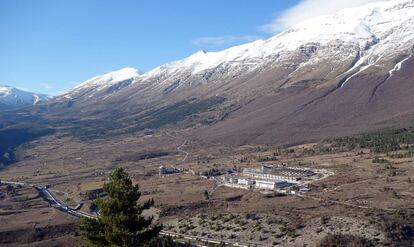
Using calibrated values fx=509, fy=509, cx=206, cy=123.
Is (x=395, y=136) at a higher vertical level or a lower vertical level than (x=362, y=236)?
higher

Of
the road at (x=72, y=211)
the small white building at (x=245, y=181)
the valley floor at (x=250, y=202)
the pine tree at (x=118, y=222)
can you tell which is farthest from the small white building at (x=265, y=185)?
the pine tree at (x=118, y=222)

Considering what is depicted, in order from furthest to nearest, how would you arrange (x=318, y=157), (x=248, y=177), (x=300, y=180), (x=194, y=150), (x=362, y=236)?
(x=194, y=150) → (x=318, y=157) → (x=248, y=177) → (x=300, y=180) → (x=362, y=236)

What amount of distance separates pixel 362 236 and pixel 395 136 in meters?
104

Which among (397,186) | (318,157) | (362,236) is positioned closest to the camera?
(362,236)

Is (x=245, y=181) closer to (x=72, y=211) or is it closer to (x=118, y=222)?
(x=72, y=211)

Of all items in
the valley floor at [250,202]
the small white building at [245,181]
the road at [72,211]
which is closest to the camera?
the road at [72,211]

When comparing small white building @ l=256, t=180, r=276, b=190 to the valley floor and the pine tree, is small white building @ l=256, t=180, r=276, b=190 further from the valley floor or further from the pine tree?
the pine tree

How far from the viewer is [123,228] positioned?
107 ft

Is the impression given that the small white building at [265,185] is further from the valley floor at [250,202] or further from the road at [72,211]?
the road at [72,211]

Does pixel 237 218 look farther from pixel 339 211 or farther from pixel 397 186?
pixel 397 186

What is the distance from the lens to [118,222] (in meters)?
32.5

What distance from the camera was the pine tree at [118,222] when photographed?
32625 millimetres

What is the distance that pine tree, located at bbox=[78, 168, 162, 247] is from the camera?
32625 millimetres

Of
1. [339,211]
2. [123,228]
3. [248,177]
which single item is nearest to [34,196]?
[248,177]
